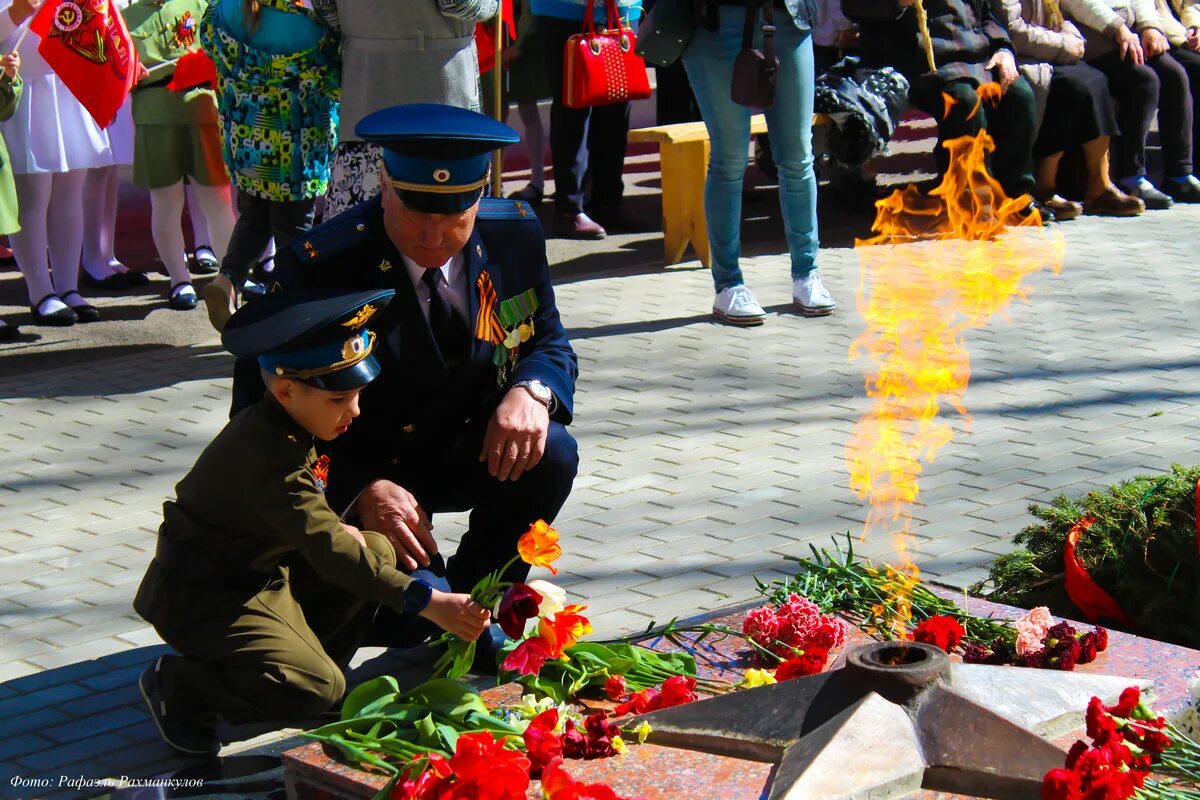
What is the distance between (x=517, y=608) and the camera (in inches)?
123

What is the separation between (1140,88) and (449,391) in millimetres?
7699

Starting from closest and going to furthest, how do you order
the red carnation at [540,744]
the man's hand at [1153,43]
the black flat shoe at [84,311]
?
the red carnation at [540,744]
the black flat shoe at [84,311]
the man's hand at [1153,43]

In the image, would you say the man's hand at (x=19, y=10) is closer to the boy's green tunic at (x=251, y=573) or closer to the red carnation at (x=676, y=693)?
the boy's green tunic at (x=251, y=573)

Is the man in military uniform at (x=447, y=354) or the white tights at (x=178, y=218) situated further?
the white tights at (x=178, y=218)

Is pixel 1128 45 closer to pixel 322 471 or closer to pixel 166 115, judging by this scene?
pixel 166 115

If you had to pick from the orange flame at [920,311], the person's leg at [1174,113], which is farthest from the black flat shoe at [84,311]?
the person's leg at [1174,113]

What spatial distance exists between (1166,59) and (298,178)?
251 inches

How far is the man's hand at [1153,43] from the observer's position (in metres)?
10.5

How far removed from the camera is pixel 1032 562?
403 cm

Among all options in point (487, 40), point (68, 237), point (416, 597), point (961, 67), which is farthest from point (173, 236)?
point (416, 597)

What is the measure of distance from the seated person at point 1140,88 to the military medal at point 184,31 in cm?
554

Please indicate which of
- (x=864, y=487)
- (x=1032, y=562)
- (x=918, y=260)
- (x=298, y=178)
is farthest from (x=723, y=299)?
(x=1032, y=562)

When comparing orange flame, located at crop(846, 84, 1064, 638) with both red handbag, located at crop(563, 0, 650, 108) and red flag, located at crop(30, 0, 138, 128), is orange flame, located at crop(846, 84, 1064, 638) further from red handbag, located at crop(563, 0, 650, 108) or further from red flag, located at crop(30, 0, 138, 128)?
red flag, located at crop(30, 0, 138, 128)

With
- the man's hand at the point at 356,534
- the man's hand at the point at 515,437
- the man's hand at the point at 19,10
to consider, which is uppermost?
the man's hand at the point at 19,10
